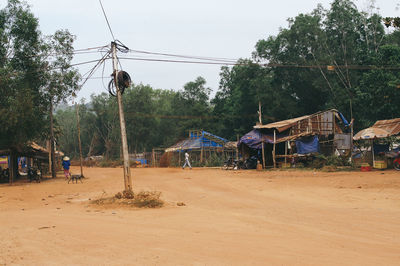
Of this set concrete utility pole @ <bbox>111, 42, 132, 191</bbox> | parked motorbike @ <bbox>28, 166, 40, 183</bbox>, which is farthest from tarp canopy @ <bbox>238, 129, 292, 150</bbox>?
concrete utility pole @ <bbox>111, 42, 132, 191</bbox>

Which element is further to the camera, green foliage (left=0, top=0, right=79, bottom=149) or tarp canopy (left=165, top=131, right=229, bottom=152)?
tarp canopy (left=165, top=131, right=229, bottom=152)

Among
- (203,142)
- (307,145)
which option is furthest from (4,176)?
(307,145)

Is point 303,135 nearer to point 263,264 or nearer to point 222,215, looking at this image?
point 222,215

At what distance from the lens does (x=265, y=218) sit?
9.31 m

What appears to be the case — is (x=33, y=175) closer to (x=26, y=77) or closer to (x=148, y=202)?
(x=26, y=77)

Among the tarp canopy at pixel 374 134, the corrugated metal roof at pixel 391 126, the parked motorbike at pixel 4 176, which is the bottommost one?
the parked motorbike at pixel 4 176

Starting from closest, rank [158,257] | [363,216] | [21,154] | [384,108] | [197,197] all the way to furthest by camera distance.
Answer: [158,257] < [363,216] < [197,197] < [21,154] < [384,108]

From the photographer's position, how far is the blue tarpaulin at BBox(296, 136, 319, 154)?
2756 centimetres

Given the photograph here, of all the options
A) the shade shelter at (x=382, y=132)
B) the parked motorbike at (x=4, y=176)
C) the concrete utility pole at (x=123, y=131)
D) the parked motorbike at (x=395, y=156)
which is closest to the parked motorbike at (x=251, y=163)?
the shade shelter at (x=382, y=132)

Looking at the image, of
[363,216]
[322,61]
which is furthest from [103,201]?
[322,61]

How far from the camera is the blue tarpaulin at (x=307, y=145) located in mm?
27562

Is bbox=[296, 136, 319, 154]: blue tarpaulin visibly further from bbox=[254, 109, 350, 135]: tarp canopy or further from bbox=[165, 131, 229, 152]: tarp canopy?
bbox=[165, 131, 229, 152]: tarp canopy

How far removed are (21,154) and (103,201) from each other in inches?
648

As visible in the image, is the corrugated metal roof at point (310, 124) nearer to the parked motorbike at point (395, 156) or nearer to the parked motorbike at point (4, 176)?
the parked motorbike at point (395, 156)
